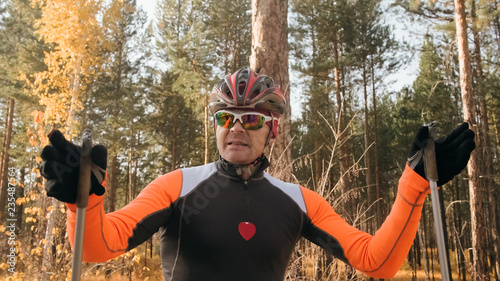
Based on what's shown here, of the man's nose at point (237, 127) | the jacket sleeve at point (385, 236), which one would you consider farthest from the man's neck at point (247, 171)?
the jacket sleeve at point (385, 236)

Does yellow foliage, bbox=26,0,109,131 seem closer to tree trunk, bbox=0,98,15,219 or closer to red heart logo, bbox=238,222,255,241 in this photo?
red heart logo, bbox=238,222,255,241

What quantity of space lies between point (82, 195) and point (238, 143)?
938 mm

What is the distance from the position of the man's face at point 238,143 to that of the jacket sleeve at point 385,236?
535mm

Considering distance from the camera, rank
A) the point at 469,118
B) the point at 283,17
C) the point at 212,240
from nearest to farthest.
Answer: the point at 212,240 < the point at 283,17 < the point at 469,118

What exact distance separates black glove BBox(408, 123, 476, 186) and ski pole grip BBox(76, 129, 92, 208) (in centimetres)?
131

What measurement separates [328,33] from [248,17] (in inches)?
148

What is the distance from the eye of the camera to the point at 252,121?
208 centimetres

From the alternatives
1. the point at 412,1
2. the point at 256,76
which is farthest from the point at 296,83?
the point at 256,76

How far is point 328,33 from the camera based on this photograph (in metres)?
17.2

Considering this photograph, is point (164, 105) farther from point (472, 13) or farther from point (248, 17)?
point (472, 13)

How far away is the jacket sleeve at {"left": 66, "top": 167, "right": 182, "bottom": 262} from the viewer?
1459mm

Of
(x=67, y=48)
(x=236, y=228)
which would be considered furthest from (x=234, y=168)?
(x=67, y=48)

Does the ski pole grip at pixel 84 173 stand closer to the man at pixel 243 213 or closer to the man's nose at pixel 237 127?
the man at pixel 243 213

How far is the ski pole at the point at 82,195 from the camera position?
→ 1301 millimetres
